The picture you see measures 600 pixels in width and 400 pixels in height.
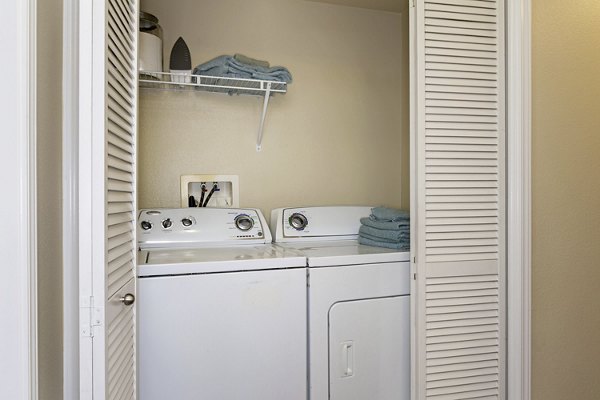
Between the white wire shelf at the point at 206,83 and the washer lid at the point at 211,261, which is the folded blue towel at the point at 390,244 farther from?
the white wire shelf at the point at 206,83

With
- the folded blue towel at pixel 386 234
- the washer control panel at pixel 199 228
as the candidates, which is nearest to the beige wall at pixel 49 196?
the washer control panel at pixel 199 228

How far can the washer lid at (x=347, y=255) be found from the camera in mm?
1528

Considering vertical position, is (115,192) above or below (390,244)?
above

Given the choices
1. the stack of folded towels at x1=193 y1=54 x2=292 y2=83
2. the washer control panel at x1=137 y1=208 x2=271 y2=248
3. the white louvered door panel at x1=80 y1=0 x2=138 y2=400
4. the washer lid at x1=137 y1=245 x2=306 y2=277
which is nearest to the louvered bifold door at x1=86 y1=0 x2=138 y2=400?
the white louvered door panel at x1=80 y1=0 x2=138 y2=400

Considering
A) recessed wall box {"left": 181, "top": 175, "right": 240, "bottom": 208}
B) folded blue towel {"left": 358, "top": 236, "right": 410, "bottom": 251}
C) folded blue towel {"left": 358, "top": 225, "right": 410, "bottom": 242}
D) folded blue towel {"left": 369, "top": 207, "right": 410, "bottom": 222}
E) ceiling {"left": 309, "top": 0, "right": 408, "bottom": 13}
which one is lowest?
folded blue towel {"left": 358, "top": 236, "right": 410, "bottom": 251}

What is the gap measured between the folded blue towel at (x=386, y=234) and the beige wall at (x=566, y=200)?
0.53 m

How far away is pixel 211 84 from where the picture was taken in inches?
81.0

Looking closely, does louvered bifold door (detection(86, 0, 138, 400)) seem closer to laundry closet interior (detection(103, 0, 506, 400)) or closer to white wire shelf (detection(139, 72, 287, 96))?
laundry closet interior (detection(103, 0, 506, 400))

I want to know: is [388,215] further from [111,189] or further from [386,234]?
[111,189]

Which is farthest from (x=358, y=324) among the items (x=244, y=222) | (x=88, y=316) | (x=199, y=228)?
(x=88, y=316)

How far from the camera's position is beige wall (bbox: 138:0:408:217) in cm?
216

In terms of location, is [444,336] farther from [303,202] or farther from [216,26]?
[216,26]

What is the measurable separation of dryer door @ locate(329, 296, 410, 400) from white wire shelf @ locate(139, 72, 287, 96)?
1.22 meters

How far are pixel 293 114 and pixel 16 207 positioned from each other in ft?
5.78
